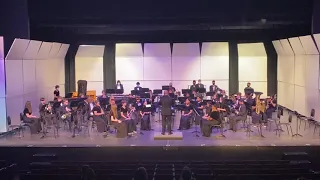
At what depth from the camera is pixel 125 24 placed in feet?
69.9

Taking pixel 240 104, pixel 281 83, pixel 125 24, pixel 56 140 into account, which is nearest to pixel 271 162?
pixel 240 104

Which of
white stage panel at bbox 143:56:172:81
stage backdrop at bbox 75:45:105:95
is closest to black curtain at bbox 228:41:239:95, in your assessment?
white stage panel at bbox 143:56:172:81

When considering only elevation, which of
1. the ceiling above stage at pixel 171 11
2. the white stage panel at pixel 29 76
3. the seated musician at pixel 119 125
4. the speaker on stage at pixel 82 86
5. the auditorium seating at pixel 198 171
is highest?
the ceiling above stage at pixel 171 11

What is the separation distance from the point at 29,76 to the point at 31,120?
362 centimetres

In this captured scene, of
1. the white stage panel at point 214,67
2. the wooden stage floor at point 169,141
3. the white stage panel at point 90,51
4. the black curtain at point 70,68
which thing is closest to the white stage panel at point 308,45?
the wooden stage floor at point 169,141

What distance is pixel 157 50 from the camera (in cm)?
2808

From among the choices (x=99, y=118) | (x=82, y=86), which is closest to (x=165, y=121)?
(x=99, y=118)

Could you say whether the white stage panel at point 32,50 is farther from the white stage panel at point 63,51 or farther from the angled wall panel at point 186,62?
the angled wall panel at point 186,62

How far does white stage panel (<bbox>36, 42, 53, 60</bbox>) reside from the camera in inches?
890

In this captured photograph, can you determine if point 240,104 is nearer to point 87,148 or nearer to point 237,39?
point 87,148

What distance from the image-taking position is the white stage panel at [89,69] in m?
28.5

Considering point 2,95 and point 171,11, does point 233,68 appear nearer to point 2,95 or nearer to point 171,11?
point 171,11

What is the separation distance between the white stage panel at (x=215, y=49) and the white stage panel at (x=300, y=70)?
5.66 metres

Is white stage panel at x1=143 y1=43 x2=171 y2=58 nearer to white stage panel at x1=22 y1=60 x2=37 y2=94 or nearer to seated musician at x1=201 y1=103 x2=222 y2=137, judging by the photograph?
white stage panel at x1=22 y1=60 x2=37 y2=94
